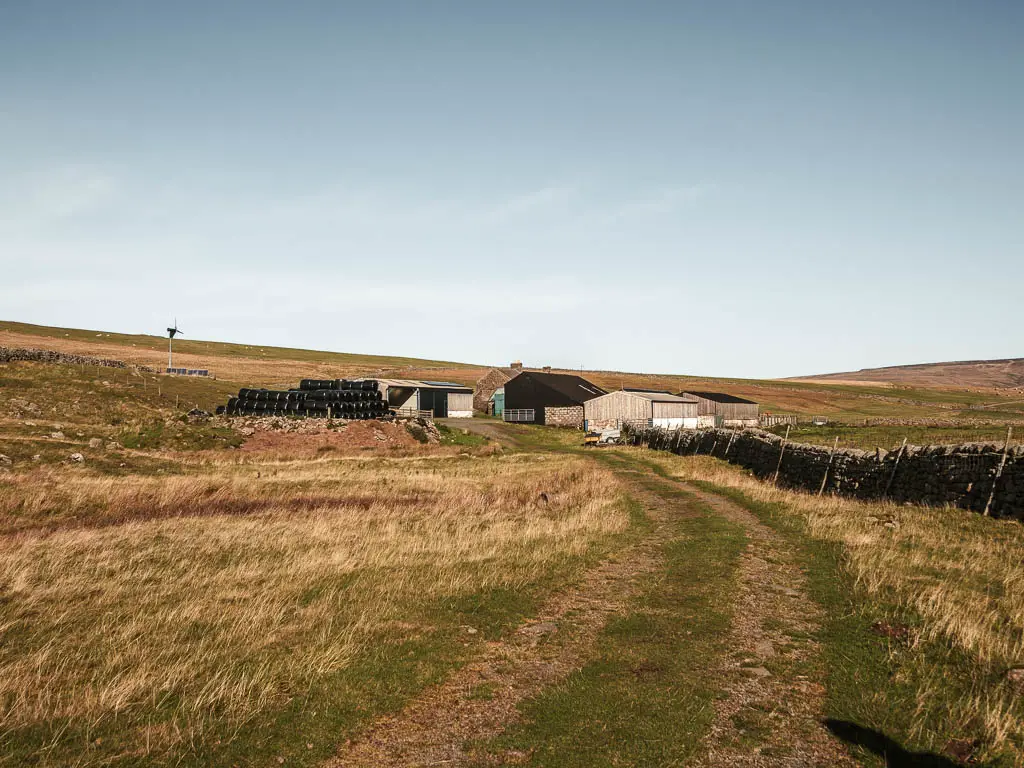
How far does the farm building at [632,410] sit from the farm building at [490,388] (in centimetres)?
1714

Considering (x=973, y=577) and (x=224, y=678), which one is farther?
(x=973, y=577)

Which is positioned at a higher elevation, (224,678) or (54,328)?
(54,328)

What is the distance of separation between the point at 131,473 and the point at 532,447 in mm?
35723

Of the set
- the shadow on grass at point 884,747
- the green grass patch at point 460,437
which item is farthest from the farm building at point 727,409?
the shadow on grass at point 884,747

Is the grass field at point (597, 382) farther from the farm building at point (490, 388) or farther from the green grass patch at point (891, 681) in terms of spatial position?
the green grass patch at point (891, 681)

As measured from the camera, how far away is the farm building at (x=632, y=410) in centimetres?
7725

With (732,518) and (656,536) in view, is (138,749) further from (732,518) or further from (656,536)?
(732,518)

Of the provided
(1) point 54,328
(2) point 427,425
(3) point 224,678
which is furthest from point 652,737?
(1) point 54,328

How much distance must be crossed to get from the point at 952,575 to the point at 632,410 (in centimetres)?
6607

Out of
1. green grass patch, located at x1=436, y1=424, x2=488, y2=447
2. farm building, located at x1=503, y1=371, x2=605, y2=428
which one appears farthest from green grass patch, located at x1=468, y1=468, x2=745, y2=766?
farm building, located at x1=503, y1=371, x2=605, y2=428

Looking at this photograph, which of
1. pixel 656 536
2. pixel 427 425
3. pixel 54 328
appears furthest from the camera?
pixel 54 328

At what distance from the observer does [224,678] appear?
8383 mm

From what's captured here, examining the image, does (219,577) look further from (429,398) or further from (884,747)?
(429,398)

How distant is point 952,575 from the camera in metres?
12.8
